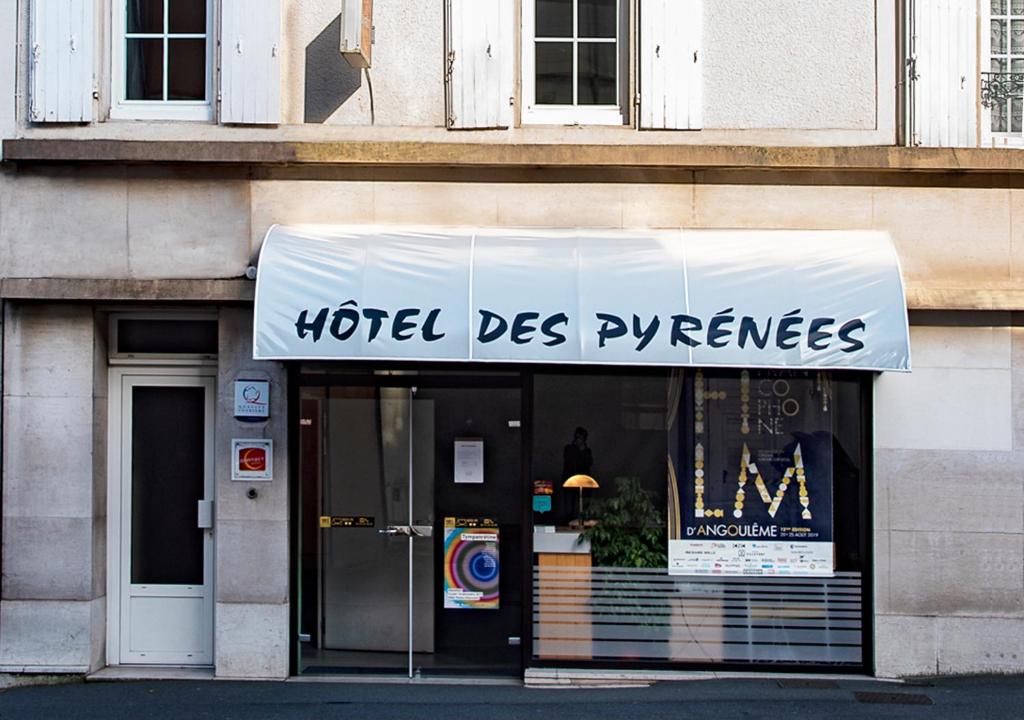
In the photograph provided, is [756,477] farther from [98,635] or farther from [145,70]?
[145,70]

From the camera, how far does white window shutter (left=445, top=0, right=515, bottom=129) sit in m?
9.66

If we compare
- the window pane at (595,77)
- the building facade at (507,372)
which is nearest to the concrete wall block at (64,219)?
the building facade at (507,372)

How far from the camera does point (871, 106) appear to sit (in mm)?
9680

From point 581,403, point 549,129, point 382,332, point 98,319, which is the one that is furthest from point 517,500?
point 98,319

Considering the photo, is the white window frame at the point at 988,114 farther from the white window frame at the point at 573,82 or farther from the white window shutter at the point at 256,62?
the white window shutter at the point at 256,62

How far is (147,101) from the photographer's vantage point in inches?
393

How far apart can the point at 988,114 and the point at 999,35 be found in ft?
2.24

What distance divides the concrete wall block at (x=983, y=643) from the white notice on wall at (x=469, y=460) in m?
3.84

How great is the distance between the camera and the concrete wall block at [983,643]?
368 inches

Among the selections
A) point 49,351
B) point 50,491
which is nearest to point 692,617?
point 50,491

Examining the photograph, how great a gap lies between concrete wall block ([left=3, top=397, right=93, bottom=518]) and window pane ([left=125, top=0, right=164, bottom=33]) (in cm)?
315

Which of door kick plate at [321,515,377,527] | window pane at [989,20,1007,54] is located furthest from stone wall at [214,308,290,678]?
window pane at [989,20,1007,54]

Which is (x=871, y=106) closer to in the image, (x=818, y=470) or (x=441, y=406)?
(x=818, y=470)

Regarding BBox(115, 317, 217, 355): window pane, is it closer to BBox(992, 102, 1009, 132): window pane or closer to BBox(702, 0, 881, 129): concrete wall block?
BBox(702, 0, 881, 129): concrete wall block
